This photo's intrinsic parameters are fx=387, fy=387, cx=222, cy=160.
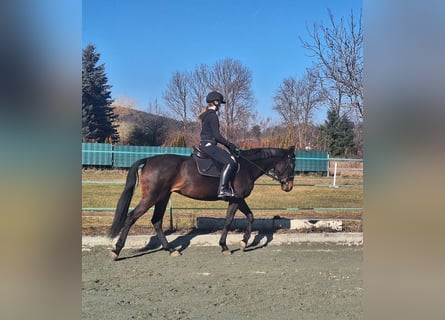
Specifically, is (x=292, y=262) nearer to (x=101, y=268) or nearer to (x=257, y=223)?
(x=257, y=223)

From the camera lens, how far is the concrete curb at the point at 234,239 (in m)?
6.18

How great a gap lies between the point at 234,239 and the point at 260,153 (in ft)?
5.10

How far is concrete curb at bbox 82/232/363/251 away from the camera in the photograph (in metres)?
6.18

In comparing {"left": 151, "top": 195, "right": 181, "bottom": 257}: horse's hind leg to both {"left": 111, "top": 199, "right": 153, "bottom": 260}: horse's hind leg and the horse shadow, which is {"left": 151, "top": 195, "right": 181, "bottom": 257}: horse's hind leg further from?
{"left": 111, "top": 199, "right": 153, "bottom": 260}: horse's hind leg

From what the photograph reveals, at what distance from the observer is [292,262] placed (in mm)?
5590

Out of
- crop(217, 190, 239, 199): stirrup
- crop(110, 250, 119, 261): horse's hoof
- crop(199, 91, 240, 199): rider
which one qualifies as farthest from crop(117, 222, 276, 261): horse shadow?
crop(199, 91, 240, 199): rider

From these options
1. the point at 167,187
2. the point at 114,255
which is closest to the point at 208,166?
the point at 167,187

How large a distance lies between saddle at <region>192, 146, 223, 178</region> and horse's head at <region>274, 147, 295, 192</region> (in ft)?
4.20

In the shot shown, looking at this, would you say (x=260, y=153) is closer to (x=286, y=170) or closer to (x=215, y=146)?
(x=286, y=170)

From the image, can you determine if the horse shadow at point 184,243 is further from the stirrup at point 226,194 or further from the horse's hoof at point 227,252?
the stirrup at point 226,194

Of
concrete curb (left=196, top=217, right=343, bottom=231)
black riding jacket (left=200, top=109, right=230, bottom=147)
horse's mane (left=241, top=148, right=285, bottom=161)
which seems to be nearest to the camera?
black riding jacket (left=200, top=109, right=230, bottom=147)

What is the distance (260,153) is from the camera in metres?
6.78
